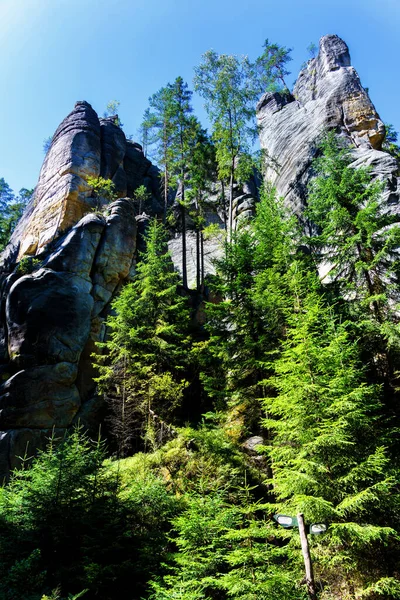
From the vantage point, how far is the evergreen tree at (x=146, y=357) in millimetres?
13047

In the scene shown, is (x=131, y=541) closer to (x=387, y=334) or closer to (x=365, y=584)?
(x=365, y=584)

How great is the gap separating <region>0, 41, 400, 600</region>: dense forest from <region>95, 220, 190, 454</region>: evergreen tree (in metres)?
0.09

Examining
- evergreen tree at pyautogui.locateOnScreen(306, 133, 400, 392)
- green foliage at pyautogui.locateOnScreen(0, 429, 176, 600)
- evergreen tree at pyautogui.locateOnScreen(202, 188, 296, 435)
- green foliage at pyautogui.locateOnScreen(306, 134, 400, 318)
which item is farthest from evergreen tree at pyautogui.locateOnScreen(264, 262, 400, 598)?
green foliage at pyautogui.locateOnScreen(306, 134, 400, 318)

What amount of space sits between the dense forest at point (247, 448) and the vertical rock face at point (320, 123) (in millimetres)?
5934

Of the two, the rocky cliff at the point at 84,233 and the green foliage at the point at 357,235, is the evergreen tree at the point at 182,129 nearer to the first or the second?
the rocky cliff at the point at 84,233

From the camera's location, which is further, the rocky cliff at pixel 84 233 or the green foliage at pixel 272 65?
the green foliage at pixel 272 65

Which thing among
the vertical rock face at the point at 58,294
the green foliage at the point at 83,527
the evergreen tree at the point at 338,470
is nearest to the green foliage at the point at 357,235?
the evergreen tree at the point at 338,470

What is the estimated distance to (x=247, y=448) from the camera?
37.5 ft

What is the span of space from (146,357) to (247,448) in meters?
5.08

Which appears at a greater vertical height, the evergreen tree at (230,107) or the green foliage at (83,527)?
the evergreen tree at (230,107)

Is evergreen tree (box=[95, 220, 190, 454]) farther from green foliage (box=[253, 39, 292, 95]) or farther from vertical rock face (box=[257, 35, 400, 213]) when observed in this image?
green foliage (box=[253, 39, 292, 95])

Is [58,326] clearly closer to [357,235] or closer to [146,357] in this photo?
[146,357]

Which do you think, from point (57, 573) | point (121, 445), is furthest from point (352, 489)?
point (121, 445)

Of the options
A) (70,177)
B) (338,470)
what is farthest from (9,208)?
(338,470)
